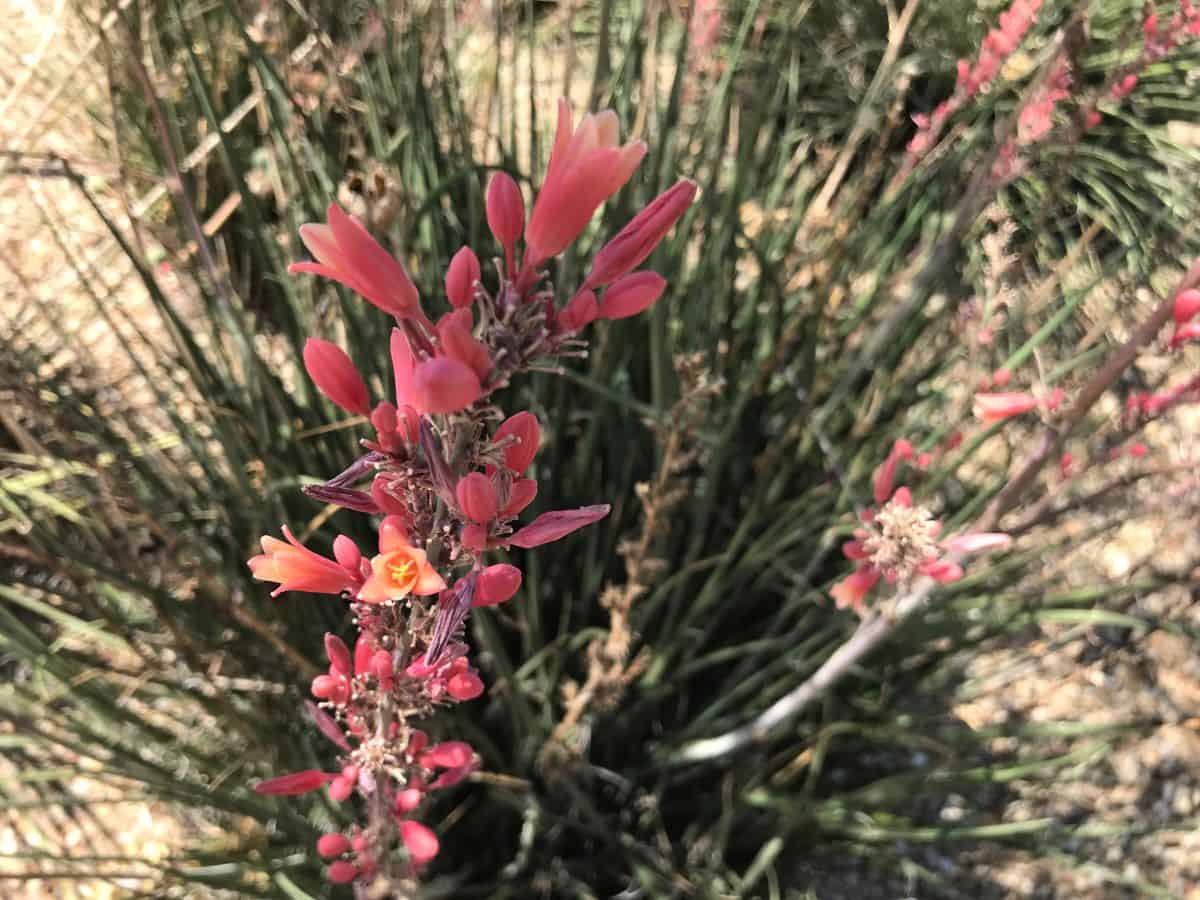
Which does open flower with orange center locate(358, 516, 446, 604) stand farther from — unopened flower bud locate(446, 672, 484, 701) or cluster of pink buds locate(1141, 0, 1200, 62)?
cluster of pink buds locate(1141, 0, 1200, 62)

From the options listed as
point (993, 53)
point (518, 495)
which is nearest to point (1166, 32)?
point (993, 53)

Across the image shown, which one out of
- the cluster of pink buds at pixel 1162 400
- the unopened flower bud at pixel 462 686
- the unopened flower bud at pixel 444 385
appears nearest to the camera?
the unopened flower bud at pixel 444 385

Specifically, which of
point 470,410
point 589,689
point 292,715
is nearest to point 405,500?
point 470,410

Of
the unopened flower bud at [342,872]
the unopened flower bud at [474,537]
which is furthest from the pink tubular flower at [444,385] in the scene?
the unopened flower bud at [342,872]

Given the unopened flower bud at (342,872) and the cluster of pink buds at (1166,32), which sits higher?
the cluster of pink buds at (1166,32)

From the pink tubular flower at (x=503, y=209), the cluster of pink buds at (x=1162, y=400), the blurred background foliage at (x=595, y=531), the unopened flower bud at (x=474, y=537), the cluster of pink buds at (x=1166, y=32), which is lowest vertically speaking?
the blurred background foliage at (x=595, y=531)

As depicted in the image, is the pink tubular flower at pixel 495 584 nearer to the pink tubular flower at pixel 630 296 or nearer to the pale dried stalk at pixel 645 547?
the pink tubular flower at pixel 630 296

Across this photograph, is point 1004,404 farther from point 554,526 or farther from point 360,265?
point 360,265

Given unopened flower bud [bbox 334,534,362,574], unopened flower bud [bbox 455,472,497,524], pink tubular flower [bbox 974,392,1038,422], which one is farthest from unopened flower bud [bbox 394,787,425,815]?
pink tubular flower [bbox 974,392,1038,422]
